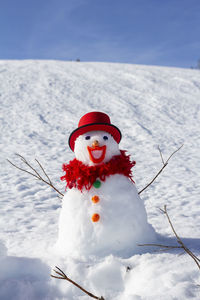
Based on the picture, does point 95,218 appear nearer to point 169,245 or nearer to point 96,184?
point 96,184

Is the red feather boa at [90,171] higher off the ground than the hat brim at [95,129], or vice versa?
the hat brim at [95,129]

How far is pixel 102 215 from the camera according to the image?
2.31 meters

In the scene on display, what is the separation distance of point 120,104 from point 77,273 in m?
9.30

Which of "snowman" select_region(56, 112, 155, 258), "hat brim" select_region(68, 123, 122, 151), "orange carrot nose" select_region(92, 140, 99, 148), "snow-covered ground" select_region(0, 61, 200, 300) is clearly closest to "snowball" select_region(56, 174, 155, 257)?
"snowman" select_region(56, 112, 155, 258)

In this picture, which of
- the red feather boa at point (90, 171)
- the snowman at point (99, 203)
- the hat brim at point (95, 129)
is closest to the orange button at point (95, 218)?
the snowman at point (99, 203)

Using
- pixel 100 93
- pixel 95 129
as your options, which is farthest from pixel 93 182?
pixel 100 93

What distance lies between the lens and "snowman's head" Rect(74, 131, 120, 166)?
240 centimetres

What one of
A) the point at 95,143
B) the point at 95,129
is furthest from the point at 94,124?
the point at 95,143

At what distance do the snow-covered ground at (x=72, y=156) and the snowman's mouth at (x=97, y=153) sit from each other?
835 millimetres

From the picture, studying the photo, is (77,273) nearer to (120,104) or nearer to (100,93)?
(120,104)

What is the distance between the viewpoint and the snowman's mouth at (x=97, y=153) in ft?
7.85

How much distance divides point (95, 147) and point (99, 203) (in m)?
0.49

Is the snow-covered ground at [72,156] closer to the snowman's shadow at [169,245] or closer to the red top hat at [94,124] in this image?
the snowman's shadow at [169,245]

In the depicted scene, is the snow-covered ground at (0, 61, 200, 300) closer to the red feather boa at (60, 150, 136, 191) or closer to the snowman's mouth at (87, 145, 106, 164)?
the red feather boa at (60, 150, 136, 191)
